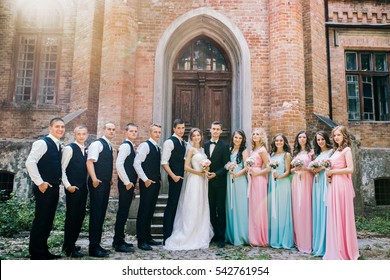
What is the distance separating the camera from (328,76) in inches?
375

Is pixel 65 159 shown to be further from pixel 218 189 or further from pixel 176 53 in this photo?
pixel 176 53

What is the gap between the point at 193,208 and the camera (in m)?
5.17

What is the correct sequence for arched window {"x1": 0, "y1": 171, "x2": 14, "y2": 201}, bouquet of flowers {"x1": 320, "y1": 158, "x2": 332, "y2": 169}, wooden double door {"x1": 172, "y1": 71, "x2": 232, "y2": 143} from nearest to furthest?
bouquet of flowers {"x1": 320, "y1": 158, "x2": 332, "y2": 169}, wooden double door {"x1": 172, "y1": 71, "x2": 232, "y2": 143}, arched window {"x1": 0, "y1": 171, "x2": 14, "y2": 201}

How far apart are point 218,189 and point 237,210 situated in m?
0.47

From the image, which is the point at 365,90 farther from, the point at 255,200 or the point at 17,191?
the point at 17,191

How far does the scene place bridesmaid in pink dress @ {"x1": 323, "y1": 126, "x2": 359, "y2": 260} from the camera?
435 cm

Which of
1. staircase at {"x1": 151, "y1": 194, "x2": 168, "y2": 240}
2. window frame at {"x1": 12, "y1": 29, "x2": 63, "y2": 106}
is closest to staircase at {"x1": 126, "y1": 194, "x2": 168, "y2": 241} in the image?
staircase at {"x1": 151, "y1": 194, "x2": 168, "y2": 240}

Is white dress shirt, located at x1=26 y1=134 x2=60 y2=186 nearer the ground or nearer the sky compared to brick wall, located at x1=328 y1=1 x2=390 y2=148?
nearer the ground

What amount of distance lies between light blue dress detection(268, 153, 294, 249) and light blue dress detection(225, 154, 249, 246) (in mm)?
410

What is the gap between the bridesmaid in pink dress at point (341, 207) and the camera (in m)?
4.35

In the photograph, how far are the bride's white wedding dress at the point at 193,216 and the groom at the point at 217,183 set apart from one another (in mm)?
135

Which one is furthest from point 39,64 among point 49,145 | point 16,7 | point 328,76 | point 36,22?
point 328,76

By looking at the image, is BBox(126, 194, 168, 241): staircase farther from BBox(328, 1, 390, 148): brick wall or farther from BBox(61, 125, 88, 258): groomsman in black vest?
BBox(328, 1, 390, 148): brick wall

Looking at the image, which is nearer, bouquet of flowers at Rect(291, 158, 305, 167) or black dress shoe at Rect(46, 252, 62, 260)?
black dress shoe at Rect(46, 252, 62, 260)
